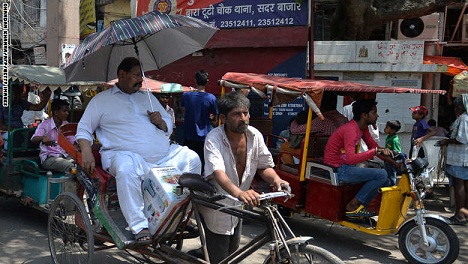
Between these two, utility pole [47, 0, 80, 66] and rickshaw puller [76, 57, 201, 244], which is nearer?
rickshaw puller [76, 57, 201, 244]

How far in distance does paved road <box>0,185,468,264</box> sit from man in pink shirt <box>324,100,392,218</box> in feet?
1.69

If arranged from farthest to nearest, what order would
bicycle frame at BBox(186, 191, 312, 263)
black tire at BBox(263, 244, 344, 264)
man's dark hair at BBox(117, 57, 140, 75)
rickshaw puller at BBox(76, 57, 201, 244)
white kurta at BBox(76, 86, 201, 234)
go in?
1. man's dark hair at BBox(117, 57, 140, 75)
2. white kurta at BBox(76, 86, 201, 234)
3. rickshaw puller at BBox(76, 57, 201, 244)
4. bicycle frame at BBox(186, 191, 312, 263)
5. black tire at BBox(263, 244, 344, 264)

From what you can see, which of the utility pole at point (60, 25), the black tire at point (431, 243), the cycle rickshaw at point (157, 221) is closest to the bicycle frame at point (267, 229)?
the cycle rickshaw at point (157, 221)

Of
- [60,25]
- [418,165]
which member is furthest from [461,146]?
[60,25]

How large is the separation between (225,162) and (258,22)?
738 cm

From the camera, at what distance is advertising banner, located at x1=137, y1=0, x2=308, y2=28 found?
32.9 feet

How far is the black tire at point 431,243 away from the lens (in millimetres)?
4867

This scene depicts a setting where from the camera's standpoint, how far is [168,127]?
4520 mm

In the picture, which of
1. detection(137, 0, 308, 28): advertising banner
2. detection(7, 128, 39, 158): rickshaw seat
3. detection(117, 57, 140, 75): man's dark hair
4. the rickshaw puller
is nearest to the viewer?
the rickshaw puller

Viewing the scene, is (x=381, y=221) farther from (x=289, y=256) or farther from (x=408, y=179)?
(x=289, y=256)

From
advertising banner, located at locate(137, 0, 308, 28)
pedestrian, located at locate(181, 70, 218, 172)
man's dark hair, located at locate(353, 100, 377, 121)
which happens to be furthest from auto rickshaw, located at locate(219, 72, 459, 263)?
advertising banner, located at locate(137, 0, 308, 28)

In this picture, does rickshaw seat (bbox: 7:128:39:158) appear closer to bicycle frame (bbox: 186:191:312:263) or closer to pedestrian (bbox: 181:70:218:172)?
pedestrian (bbox: 181:70:218:172)

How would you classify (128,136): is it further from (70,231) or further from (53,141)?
(53,141)

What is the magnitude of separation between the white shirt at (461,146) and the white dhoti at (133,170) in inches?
148
